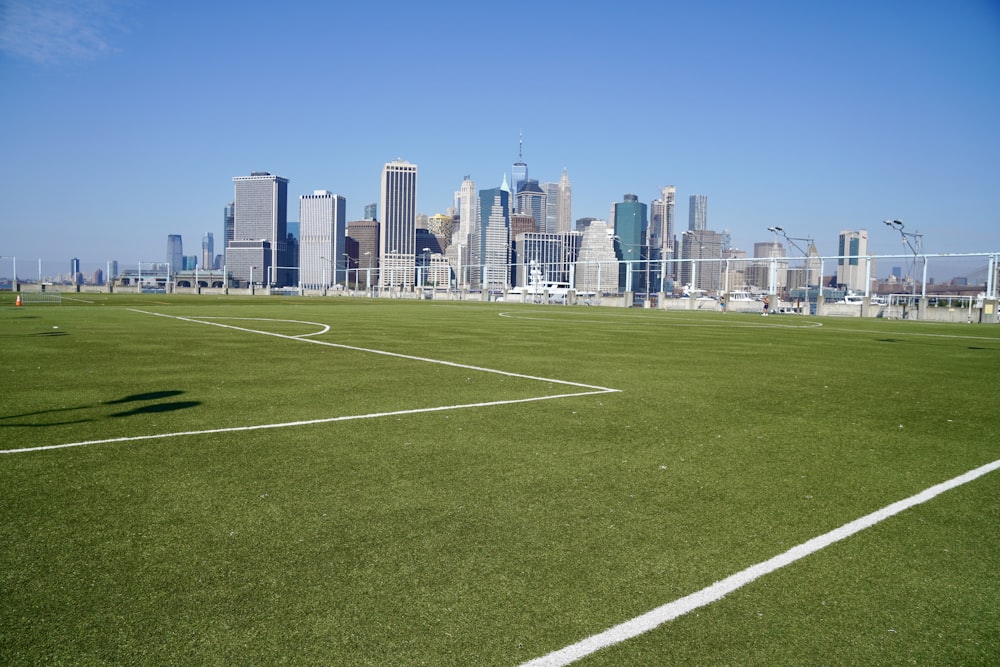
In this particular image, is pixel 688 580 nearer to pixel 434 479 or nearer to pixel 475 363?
pixel 434 479

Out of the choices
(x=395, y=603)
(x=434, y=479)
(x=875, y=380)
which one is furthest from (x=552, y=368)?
(x=395, y=603)

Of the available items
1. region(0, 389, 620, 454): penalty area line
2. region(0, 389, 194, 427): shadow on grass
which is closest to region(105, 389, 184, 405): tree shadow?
region(0, 389, 194, 427): shadow on grass

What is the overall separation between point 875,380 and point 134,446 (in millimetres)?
11172

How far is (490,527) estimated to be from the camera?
420 cm

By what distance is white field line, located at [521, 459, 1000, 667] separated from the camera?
2.84m

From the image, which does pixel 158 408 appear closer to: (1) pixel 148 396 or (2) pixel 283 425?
(1) pixel 148 396

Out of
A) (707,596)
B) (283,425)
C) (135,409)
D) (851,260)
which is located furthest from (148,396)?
(851,260)

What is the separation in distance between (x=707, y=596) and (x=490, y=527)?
1.36 meters

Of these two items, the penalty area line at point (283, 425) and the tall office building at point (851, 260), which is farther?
the tall office building at point (851, 260)

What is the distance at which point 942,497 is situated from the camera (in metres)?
5.01

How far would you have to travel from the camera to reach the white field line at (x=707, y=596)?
2.84 meters

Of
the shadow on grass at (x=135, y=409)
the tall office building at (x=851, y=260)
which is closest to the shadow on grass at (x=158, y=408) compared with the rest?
the shadow on grass at (x=135, y=409)

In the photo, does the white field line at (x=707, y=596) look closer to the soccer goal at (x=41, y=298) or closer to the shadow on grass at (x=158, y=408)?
the shadow on grass at (x=158, y=408)

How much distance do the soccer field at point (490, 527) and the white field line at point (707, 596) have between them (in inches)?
0.7
